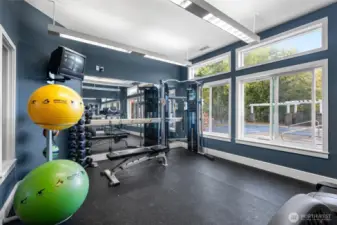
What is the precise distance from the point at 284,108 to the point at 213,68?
7.79 ft

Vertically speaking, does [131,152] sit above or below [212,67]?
below

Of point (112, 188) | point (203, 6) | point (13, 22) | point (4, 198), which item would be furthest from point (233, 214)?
point (13, 22)

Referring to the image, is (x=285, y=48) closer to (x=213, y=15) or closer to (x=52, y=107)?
(x=213, y=15)

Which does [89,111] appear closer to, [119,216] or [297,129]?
[119,216]

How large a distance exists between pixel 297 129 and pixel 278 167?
2.92 ft

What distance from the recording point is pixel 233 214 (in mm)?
2154

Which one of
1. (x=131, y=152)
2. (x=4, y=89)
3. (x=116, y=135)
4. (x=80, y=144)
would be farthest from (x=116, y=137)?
(x=4, y=89)

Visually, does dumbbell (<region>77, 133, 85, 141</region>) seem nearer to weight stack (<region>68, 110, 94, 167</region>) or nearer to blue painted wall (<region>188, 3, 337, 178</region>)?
weight stack (<region>68, 110, 94, 167</region>)

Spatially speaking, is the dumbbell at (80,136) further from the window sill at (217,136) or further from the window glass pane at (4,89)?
the window sill at (217,136)

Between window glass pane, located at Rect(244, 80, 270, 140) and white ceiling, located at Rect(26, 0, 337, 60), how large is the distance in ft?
4.34

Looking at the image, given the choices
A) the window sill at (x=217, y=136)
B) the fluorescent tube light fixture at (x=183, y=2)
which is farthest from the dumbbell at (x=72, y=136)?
the window sill at (x=217, y=136)

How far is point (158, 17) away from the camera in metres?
3.31

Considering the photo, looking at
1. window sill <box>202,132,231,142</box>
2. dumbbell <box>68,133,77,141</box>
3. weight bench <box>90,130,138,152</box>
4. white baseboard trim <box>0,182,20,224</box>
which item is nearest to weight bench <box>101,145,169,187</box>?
dumbbell <box>68,133,77,141</box>

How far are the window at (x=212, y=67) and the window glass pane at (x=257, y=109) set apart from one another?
871 millimetres
